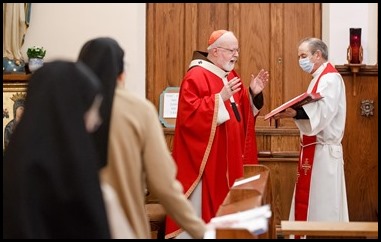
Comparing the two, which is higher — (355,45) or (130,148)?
(355,45)

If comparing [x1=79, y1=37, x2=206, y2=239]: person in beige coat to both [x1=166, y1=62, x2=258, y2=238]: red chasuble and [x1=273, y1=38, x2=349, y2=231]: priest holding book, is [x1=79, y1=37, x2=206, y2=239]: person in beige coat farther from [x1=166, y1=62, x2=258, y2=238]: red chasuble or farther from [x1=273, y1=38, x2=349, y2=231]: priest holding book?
[x1=273, y1=38, x2=349, y2=231]: priest holding book

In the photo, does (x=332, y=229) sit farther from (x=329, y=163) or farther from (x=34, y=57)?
(x=34, y=57)

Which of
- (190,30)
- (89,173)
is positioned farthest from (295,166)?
(89,173)

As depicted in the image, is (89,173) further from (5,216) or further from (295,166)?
(295,166)

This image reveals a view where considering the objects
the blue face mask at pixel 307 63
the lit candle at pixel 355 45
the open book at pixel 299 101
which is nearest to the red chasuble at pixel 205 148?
the open book at pixel 299 101

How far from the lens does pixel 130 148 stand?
2.79m

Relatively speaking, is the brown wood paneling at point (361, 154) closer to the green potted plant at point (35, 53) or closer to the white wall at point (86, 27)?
the white wall at point (86, 27)

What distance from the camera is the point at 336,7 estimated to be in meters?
7.19

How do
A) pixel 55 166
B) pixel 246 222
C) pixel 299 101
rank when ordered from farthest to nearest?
pixel 299 101 < pixel 246 222 < pixel 55 166

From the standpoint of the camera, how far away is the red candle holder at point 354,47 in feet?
22.5

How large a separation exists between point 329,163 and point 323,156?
0.26 feet

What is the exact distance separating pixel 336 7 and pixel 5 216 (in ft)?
18.3

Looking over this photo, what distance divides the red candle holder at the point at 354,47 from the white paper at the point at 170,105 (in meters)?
1.85

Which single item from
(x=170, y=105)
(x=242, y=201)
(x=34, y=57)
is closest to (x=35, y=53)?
(x=34, y=57)
